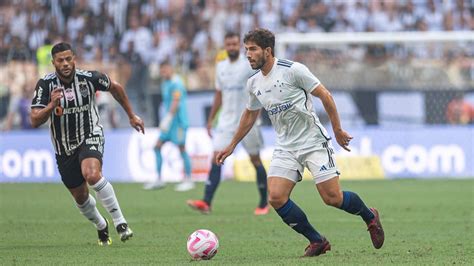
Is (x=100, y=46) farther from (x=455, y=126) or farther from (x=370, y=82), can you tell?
(x=455, y=126)

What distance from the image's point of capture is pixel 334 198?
9.54 metres

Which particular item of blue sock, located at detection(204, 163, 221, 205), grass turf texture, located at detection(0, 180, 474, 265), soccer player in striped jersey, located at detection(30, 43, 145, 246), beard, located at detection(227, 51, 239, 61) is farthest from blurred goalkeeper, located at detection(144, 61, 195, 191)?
soccer player in striped jersey, located at detection(30, 43, 145, 246)

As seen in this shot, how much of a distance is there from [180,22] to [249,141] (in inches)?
521

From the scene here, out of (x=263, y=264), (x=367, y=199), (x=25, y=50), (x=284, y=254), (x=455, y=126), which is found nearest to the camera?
(x=263, y=264)

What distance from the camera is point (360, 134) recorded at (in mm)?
22969

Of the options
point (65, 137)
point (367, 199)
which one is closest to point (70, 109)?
point (65, 137)

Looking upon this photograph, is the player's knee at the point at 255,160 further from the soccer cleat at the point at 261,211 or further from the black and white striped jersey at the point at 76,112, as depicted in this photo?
the black and white striped jersey at the point at 76,112

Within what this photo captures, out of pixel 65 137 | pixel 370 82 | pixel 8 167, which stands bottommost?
pixel 8 167

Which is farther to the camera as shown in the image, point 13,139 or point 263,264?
point 13,139

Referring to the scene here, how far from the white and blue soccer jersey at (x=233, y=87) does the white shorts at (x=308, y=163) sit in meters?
5.13

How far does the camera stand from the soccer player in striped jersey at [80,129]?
10.5 metres

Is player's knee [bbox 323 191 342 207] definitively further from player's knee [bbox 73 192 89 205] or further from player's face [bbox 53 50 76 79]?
player's face [bbox 53 50 76 79]

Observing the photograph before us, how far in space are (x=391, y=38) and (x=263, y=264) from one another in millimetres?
15321

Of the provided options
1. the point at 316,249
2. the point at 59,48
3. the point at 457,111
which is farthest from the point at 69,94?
the point at 457,111
